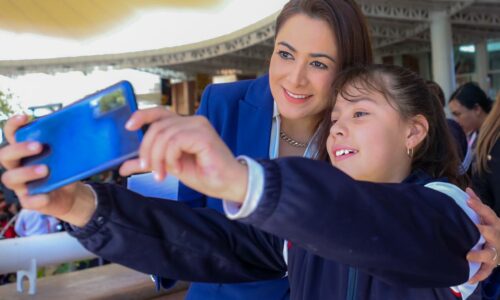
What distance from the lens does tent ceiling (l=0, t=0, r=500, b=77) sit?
20688 mm

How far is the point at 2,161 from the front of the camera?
91cm

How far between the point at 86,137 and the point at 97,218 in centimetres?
28

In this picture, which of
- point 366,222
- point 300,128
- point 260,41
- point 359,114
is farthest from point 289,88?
point 260,41

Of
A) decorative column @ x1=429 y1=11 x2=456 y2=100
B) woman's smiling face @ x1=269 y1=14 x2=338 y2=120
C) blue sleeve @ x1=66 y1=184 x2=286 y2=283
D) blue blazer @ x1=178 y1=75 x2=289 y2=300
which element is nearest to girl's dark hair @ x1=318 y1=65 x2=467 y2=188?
woman's smiling face @ x1=269 y1=14 x2=338 y2=120

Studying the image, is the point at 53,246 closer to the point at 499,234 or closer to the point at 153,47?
the point at 499,234

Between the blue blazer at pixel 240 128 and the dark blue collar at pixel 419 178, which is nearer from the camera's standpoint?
the dark blue collar at pixel 419 178

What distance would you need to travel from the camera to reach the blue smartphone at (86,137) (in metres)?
0.82

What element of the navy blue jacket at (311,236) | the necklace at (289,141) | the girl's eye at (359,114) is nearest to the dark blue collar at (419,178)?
the navy blue jacket at (311,236)

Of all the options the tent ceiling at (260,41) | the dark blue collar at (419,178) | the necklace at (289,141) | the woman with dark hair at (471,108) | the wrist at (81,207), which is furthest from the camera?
the tent ceiling at (260,41)

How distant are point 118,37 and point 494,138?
3129 centimetres

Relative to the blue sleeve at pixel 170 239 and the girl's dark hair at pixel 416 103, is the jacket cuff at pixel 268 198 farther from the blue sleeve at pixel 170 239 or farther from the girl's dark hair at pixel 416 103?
the girl's dark hair at pixel 416 103

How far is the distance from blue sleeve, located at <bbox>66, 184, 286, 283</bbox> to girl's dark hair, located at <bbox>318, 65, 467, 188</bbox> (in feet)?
1.58

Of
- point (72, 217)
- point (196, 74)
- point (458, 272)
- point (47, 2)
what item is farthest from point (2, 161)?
point (196, 74)

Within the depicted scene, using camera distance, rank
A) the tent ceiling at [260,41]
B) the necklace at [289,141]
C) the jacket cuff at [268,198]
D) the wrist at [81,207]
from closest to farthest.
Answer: the jacket cuff at [268,198], the wrist at [81,207], the necklace at [289,141], the tent ceiling at [260,41]
